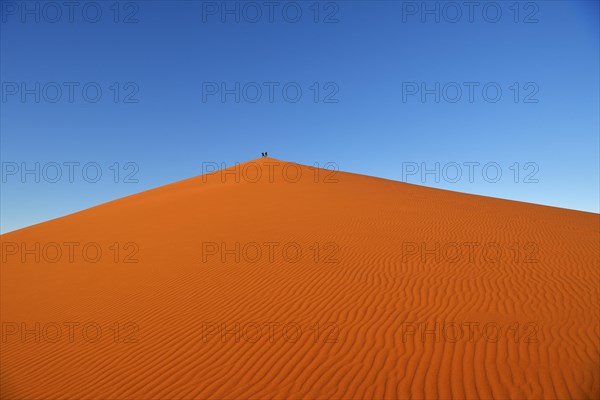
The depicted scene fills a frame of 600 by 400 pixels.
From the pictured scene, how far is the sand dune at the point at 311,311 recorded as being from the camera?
5.18m

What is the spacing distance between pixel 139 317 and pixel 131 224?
12190mm

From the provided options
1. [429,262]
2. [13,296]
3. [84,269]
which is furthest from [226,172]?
[429,262]

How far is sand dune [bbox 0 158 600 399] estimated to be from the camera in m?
5.18

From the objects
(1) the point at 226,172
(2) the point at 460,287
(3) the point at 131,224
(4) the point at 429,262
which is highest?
(1) the point at 226,172

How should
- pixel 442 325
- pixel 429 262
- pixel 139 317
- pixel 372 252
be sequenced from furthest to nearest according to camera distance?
pixel 372 252, pixel 429 262, pixel 139 317, pixel 442 325

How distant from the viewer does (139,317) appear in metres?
8.07

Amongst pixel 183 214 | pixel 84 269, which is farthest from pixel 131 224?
pixel 84 269

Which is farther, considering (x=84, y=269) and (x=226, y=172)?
(x=226, y=172)

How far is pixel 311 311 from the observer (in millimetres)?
7469

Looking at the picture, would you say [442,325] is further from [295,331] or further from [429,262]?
[429,262]

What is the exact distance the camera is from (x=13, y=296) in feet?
35.6

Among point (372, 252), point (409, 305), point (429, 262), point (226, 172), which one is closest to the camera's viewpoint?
point (409, 305)

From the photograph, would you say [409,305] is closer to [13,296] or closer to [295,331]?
[295,331]

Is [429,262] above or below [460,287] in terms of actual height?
above
